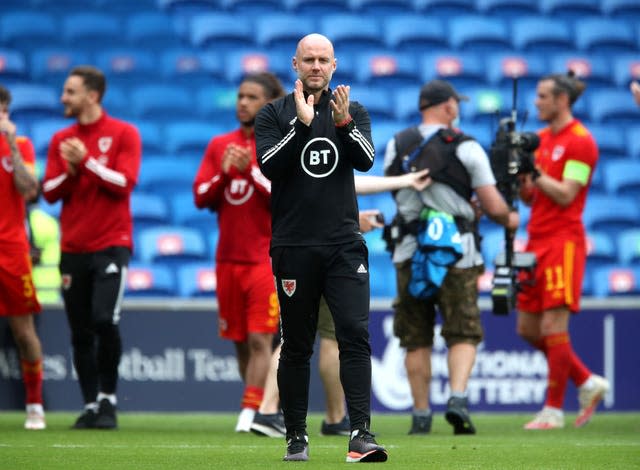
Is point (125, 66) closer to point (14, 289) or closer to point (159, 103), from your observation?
point (159, 103)

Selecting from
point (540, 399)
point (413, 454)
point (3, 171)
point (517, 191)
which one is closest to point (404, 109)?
point (540, 399)

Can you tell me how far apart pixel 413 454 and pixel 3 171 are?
366 cm

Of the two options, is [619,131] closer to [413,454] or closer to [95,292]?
[95,292]

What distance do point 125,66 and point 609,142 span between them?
5.45m

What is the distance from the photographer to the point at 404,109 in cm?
1438

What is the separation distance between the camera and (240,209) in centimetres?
839

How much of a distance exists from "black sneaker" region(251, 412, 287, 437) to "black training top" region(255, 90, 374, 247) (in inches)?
89.2

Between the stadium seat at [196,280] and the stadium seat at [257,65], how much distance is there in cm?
293

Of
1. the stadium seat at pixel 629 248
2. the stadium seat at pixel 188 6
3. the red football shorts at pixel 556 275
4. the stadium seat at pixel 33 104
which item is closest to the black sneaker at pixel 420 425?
the red football shorts at pixel 556 275

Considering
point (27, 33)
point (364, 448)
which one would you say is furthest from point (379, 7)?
point (364, 448)

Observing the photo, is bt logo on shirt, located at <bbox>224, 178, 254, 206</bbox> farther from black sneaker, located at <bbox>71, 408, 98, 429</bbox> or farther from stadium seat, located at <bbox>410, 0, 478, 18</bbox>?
stadium seat, located at <bbox>410, 0, 478, 18</bbox>

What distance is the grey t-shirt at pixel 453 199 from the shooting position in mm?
8125

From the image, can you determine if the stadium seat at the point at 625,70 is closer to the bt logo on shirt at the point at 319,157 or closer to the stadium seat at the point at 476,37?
the stadium seat at the point at 476,37

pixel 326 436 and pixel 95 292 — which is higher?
pixel 95 292
